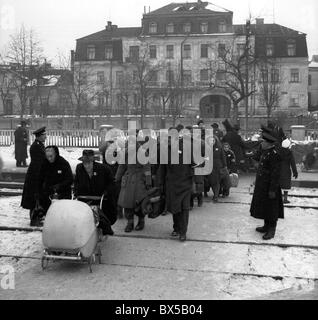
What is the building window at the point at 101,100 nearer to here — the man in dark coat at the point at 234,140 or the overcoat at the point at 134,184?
the man in dark coat at the point at 234,140

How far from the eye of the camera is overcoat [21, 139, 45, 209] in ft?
28.9

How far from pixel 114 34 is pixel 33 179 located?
52.8m

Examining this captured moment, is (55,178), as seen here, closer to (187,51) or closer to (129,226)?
(129,226)

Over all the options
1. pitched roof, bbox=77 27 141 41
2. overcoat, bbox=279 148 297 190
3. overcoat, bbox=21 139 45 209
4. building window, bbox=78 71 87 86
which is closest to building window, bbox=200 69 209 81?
pitched roof, bbox=77 27 141 41

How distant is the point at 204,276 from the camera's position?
20.5 ft

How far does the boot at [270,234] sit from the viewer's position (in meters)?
7.93

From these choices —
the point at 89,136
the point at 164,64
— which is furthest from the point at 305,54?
the point at 89,136

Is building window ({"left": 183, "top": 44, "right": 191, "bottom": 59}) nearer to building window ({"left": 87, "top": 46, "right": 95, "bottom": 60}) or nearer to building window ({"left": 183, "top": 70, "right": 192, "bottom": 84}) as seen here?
building window ({"left": 183, "top": 70, "right": 192, "bottom": 84})

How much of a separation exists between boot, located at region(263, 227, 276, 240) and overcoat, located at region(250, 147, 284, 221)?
0.69ft

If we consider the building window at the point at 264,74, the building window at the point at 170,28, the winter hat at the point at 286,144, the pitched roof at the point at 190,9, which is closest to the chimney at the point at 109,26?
the pitched roof at the point at 190,9

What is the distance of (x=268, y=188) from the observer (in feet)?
26.1

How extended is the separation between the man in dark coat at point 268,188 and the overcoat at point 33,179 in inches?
155

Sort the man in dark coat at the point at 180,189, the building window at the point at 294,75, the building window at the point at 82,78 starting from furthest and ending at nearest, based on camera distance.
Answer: the building window at the point at 294,75
the building window at the point at 82,78
the man in dark coat at the point at 180,189
